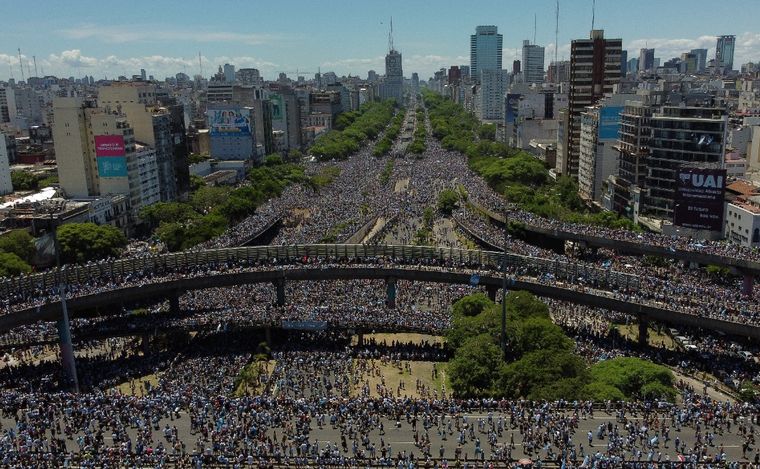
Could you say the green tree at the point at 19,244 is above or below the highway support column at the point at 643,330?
above

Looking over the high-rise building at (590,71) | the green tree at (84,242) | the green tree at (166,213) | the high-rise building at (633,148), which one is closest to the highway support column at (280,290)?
the green tree at (84,242)

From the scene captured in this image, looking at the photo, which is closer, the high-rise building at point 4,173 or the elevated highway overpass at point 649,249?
the elevated highway overpass at point 649,249

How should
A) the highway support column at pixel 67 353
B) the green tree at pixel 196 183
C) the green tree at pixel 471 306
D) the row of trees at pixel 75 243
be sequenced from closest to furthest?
the highway support column at pixel 67 353 → the green tree at pixel 471 306 → the row of trees at pixel 75 243 → the green tree at pixel 196 183

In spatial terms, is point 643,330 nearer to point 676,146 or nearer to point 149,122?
point 676,146

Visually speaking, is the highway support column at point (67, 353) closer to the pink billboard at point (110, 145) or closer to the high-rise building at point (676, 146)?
the pink billboard at point (110, 145)

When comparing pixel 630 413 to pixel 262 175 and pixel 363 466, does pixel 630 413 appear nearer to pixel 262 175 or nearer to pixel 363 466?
pixel 363 466

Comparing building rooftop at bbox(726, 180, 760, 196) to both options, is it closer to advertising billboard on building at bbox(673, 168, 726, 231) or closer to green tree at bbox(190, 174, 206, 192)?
advertising billboard on building at bbox(673, 168, 726, 231)

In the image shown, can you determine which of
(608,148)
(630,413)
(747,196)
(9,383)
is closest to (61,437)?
(9,383)

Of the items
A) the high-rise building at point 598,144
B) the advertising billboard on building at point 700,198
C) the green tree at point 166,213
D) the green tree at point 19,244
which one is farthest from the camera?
the high-rise building at point 598,144
